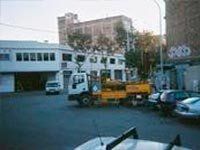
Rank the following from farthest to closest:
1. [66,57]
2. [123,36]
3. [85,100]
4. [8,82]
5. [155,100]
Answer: [66,57]
[123,36]
[8,82]
[85,100]
[155,100]

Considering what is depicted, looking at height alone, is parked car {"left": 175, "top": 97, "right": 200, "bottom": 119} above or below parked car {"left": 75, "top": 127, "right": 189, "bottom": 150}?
below

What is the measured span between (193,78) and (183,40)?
24.3 ft

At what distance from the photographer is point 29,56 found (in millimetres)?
67125

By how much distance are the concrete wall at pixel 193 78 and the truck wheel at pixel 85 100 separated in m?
9.06

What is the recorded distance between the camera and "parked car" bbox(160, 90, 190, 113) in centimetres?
2189

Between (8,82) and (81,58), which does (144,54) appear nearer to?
(81,58)

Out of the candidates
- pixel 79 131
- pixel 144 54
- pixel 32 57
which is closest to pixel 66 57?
pixel 32 57

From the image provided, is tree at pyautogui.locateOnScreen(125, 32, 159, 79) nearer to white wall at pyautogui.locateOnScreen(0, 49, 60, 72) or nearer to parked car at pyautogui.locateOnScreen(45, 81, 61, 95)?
parked car at pyautogui.locateOnScreen(45, 81, 61, 95)

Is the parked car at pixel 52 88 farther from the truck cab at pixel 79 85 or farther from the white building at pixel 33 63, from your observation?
the truck cab at pixel 79 85

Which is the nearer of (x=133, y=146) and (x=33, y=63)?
(x=133, y=146)

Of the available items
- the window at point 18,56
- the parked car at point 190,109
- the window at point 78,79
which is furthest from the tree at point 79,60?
the parked car at point 190,109

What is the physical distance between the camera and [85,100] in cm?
3125

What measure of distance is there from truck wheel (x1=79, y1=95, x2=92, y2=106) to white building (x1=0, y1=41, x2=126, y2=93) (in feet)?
111

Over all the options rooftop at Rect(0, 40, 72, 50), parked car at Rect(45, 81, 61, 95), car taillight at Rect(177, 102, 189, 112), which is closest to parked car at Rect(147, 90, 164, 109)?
car taillight at Rect(177, 102, 189, 112)
